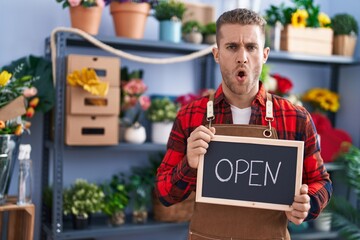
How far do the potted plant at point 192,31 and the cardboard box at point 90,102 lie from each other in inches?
21.7

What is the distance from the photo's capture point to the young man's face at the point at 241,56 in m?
1.33

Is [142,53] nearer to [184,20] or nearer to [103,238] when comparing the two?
[184,20]

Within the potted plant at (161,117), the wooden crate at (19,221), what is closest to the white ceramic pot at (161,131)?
the potted plant at (161,117)

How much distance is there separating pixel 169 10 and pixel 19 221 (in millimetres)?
1325

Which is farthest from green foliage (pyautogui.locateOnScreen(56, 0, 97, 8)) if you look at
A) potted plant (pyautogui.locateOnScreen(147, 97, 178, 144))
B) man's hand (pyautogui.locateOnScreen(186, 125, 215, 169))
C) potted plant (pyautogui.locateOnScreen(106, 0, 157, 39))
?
man's hand (pyautogui.locateOnScreen(186, 125, 215, 169))

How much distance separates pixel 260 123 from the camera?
1.41 m

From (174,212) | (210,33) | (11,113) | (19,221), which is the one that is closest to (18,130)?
(11,113)

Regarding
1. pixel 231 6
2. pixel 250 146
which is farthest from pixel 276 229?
pixel 231 6

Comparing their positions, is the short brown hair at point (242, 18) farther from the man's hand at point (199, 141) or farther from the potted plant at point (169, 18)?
the potted plant at point (169, 18)

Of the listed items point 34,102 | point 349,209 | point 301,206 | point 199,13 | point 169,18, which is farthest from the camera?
point 199,13

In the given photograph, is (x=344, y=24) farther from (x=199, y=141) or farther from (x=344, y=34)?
(x=199, y=141)

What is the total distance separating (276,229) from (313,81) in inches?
82.3

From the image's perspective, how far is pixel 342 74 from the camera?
3279 millimetres

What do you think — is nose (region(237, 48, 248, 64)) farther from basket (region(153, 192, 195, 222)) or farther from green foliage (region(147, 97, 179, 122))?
basket (region(153, 192, 195, 222))
